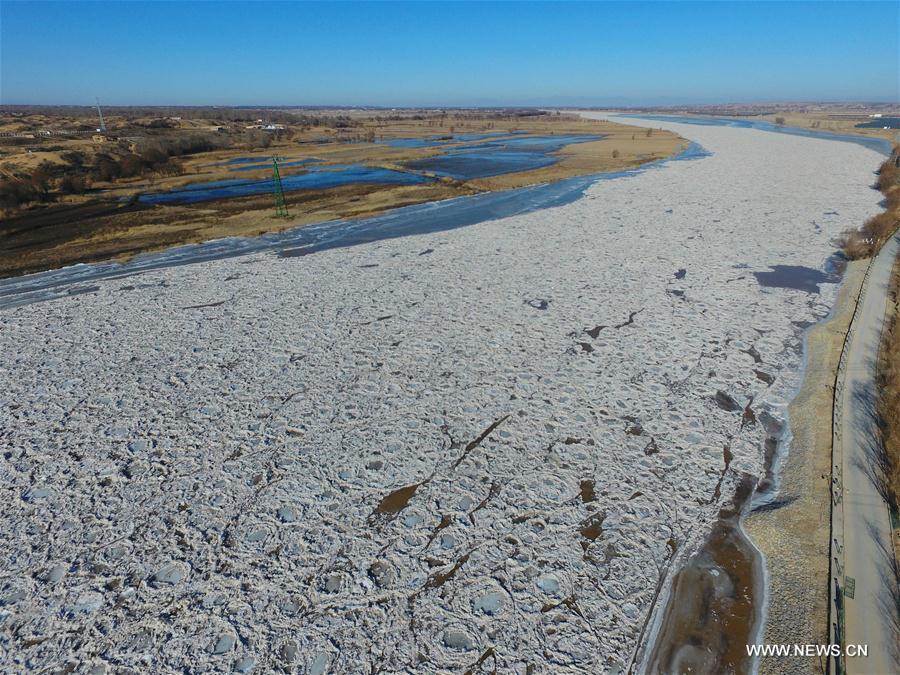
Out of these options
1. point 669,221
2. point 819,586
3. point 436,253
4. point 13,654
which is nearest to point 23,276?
point 436,253

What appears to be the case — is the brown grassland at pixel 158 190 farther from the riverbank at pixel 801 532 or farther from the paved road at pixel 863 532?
the paved road at pixel 863 532

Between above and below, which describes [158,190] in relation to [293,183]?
below

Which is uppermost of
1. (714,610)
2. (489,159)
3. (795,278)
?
(489,159)

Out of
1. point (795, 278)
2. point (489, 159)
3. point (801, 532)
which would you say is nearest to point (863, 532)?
point (801, 532)

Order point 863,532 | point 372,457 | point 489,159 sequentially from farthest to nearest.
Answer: point 489,159 → point 372,457 → point 863,532

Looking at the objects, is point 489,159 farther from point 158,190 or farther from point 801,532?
point 801,532

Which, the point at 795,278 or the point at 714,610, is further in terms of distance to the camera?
the point at 795,278
